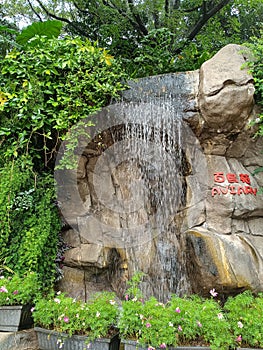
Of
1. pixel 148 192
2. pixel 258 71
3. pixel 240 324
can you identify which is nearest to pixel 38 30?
pixel 148 192

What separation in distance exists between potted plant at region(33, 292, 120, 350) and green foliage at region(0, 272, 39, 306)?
149mm

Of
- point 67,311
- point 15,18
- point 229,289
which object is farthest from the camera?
point 15,18

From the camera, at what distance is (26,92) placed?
12.7ft

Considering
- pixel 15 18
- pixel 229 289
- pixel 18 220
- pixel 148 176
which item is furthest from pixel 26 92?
pixel 15 18

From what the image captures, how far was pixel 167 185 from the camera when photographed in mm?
3953

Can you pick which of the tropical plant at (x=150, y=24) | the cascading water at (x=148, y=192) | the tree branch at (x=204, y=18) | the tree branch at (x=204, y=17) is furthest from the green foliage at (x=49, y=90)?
the tree branch at (x=204, y=17)

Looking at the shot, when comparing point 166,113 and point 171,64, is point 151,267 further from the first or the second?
point 171,64

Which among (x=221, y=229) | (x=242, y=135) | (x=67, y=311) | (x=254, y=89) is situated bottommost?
(x=67, y=311)

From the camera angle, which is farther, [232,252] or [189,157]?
[189,157]

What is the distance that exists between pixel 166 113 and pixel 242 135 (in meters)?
0.95

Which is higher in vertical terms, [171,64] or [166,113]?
[171,64]

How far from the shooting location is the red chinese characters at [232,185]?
3830mm

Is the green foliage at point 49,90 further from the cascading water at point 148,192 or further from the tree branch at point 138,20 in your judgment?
the tree branch at point 138,20

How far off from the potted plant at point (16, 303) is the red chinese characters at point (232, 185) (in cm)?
220
